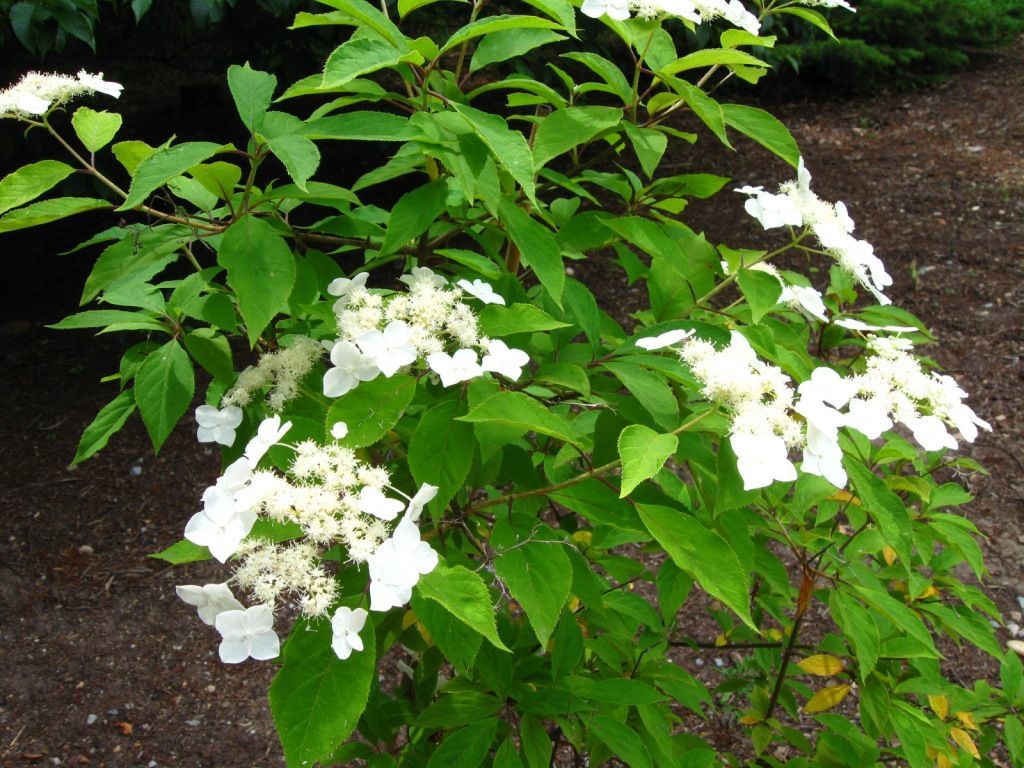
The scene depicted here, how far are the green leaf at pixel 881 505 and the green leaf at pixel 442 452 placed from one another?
1.39ft

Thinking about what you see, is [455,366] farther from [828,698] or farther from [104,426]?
[828,698]

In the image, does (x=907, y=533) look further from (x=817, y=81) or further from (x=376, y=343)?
(x=817, y=81)

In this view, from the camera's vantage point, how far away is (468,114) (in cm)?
92

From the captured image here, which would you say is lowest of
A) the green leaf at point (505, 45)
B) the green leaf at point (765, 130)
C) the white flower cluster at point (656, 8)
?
the green leaf at point (765, 130)

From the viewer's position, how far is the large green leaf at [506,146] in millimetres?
872

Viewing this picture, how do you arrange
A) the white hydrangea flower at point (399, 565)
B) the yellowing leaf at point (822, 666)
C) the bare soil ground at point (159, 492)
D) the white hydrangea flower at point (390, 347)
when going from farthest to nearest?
the bare soil ground at point (159, 492) < the yellowing leaf at point (822, 666) < the white hydrangea flower at point (390, 347) < the white hydrangea flower at point (399, 565)

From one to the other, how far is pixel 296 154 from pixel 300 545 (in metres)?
0.41

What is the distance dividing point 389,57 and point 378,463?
1.82 ft

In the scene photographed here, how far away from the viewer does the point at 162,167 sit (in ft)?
2.78

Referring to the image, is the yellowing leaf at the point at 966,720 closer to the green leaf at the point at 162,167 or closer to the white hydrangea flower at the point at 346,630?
the white hydrangea flower at the point at 346,630

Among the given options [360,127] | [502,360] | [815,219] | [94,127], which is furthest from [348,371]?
[815,219]

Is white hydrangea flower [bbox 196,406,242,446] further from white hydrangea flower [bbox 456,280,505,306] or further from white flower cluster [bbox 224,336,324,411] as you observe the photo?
white hydrangea flower [bbox 456,280,505,306]

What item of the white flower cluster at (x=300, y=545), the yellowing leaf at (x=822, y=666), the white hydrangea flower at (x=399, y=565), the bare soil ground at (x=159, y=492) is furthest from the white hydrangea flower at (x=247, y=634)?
the bare soil ground at (x=159, y=492)

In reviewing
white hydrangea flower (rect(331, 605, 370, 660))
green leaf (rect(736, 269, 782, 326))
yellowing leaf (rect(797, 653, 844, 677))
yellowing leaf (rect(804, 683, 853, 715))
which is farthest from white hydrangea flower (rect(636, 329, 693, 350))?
yellowing leaf (rect(804, 683, 853, 715))
